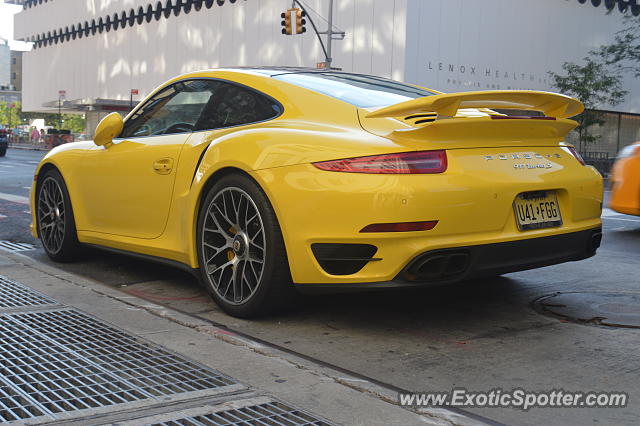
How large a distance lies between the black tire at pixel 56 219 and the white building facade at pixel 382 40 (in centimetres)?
3188

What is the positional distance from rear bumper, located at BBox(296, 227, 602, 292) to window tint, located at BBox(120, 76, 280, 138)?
1.19m

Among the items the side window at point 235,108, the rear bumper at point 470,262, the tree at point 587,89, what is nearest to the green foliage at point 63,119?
the tree at point 587,89

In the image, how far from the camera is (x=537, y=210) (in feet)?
13.4

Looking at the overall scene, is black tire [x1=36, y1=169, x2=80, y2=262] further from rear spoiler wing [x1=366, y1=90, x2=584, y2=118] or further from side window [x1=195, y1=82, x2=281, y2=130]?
rear spoiler wing [x1=366, y1=90, x2=584, y2=118]

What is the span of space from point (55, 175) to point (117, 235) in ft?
3.37

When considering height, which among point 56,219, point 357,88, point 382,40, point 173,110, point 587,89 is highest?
point 382,40

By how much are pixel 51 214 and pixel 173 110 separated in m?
1.61

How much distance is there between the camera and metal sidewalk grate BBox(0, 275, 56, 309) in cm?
450

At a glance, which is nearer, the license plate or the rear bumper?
the rear bumper

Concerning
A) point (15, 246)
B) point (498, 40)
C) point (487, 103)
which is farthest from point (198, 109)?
point (498, 40)

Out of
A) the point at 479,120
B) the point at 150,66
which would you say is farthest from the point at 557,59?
the point at 479,120

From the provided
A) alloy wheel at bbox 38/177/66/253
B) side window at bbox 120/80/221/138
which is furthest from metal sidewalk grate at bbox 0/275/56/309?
side window at bbox 120/80/221/138

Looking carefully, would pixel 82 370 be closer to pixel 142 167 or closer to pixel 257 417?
pixel 257 417

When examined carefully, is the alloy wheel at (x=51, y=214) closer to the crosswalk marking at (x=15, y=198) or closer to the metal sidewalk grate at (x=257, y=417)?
the metal sidewalk grate at (x=257, y=417)
